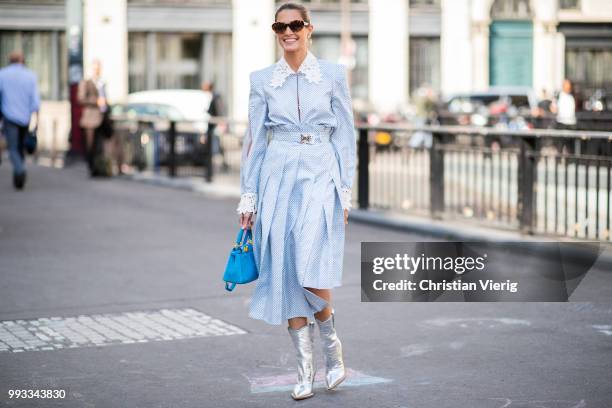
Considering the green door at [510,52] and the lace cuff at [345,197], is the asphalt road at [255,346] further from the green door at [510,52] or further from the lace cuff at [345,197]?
the green door at [510,52]

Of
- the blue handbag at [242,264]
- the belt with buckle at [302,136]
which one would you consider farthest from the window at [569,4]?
the blue handbag at [242,264]

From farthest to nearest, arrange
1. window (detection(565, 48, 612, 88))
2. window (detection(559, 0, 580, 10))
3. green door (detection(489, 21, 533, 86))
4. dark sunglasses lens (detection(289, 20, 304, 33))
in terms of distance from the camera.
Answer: window (detection(565, 48, 612, 88)) < window (detection(559, 0, 580, 10)) < green door (detection(489, 21, 533, 86)) < dark sunglasses lens (detection(289, 20, 304, 33))

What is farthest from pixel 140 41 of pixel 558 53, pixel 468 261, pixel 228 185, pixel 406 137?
pixel 468 261

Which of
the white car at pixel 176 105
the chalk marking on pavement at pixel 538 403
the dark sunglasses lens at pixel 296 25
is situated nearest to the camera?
the chalk marking on pavement at pixel 538 403

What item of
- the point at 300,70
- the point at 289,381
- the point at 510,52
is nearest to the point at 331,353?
the point at 289,381

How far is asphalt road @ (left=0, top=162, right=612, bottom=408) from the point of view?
6.16 metres

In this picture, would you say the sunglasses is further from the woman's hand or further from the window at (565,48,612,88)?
the window at (565,48,612,88)

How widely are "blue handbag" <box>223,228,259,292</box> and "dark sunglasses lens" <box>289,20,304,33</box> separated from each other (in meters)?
1.00

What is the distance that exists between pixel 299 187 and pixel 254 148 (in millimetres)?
317

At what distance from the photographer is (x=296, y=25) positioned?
6000mm

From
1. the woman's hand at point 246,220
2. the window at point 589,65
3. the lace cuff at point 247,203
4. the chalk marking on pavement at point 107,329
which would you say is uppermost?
the window at point 589,65

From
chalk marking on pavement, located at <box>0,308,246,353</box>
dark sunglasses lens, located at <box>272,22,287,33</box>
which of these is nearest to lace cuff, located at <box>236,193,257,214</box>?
dark sunglasses lens, located at <box>272,22,287,33</box>

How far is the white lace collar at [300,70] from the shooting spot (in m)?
6.14

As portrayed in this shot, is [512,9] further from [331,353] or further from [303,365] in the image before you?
[303,365]
